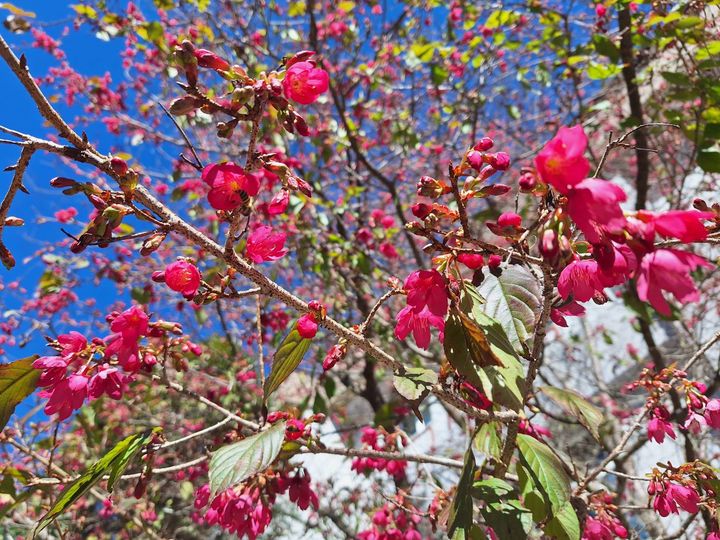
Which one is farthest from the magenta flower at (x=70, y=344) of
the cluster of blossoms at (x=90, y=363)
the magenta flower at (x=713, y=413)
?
the magenta flower at (x=713, y=413)

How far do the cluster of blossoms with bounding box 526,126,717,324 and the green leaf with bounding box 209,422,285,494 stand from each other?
0.76 meters

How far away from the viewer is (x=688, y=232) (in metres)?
0.70

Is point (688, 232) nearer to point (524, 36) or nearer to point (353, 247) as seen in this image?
point (353, 247)

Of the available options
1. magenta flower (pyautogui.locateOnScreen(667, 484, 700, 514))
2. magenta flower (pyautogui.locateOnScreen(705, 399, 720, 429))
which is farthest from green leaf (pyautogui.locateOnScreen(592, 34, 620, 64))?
magenta flower (pyautogui.locateOnScreen(667, 484, 700, 514))

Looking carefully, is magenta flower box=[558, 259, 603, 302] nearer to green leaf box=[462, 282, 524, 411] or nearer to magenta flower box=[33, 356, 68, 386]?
green leaf box=[462, 282, 524, 411]

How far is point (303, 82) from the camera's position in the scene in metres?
0.95

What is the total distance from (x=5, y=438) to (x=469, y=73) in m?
4.66

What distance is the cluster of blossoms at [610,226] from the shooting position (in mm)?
687

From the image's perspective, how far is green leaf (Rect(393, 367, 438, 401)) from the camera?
104 cm

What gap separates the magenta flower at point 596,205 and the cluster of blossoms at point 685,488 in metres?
1.04

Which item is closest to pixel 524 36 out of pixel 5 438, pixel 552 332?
pixel 552 332

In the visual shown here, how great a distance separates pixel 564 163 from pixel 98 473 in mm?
1212

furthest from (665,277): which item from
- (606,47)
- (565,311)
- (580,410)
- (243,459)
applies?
(606,47)

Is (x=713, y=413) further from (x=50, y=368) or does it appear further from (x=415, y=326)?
(x=50, y=368)
